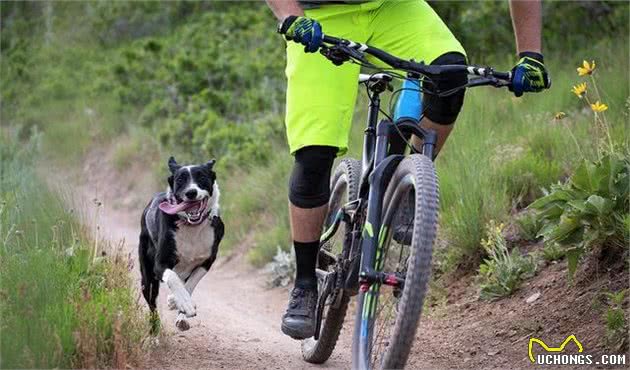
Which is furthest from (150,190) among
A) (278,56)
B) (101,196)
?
(278,56)

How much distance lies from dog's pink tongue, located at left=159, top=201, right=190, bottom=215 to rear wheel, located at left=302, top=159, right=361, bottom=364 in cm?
96

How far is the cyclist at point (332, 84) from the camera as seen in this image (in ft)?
13.6

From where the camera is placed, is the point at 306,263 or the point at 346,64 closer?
the point at 346,64

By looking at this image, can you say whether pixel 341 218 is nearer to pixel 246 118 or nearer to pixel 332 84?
pixel 332 84

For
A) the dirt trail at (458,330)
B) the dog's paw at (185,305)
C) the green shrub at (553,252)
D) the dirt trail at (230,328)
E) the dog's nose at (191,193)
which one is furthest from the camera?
the dog's nose at (191,193)

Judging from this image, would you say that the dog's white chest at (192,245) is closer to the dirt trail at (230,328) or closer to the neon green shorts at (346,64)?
the dirt trail at (230,328)

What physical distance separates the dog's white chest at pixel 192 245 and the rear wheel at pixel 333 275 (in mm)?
900

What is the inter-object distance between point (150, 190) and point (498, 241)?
25.7 ft

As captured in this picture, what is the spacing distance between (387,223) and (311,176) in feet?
1.65

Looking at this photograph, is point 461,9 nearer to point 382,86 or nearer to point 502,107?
point 502,107

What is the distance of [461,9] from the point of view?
36.8ft

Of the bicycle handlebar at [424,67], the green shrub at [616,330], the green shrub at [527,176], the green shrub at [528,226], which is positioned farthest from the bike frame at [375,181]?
the green shrub at [527,176]

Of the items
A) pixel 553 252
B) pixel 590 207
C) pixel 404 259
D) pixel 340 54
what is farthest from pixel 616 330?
pixel 340 54
